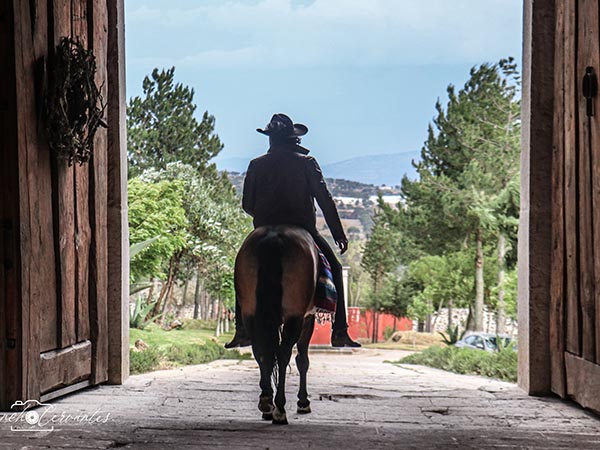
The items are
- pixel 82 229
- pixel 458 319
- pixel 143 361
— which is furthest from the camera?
pixel 458 319

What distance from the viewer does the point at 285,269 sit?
150 inches

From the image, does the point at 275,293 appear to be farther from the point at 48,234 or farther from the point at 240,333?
the point at 48,234

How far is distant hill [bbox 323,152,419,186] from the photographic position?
14.8 metres

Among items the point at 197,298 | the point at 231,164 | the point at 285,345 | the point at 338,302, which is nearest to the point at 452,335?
the point at 231,164

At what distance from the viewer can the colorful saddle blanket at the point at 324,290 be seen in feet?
13.2

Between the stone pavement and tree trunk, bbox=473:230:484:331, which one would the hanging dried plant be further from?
tree trunk, bbox=473:230:484:331

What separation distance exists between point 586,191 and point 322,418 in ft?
6.15

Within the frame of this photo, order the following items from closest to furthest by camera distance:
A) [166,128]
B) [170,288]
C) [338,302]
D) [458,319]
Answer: [338,302]
[170,288]
[166,128]
[458,319]

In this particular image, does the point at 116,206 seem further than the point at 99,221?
Yes

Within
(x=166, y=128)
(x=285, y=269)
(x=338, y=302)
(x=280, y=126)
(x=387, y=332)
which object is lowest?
(x=387, y=332)

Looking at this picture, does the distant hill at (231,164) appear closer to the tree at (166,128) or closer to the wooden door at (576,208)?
the tree at (166,128)

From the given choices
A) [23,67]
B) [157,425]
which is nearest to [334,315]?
[157,425]

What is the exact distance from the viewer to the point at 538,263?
198 inches

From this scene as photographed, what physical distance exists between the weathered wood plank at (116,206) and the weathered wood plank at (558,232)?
276 cm
